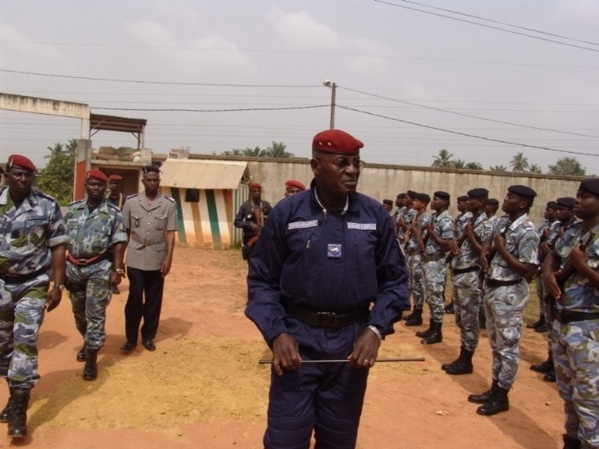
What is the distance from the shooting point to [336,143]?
250 centimetres

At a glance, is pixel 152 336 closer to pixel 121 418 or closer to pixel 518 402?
pixel 121 418

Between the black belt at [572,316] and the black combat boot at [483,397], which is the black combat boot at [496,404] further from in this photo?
the black belt at [572,316]

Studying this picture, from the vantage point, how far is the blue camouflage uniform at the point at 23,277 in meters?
3.84

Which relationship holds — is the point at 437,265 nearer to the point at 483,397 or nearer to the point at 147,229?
the point at 483,397

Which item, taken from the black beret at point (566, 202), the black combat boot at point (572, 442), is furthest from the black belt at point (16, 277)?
the black beret at point (566, 202)

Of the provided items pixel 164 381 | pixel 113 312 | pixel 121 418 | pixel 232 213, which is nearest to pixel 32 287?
pixel 121 418

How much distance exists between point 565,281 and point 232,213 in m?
12.9

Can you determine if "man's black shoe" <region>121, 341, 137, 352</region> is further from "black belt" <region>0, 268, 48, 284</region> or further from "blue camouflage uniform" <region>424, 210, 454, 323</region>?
"blue camouflage uniform" <region>424, 210, 454, 323</region>

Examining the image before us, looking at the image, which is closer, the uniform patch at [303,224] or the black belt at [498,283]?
Result: the uniform patch at [303,224]

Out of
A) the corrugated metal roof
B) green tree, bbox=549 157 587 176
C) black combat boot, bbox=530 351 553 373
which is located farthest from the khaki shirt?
green tree, bbox=549 157 587 176

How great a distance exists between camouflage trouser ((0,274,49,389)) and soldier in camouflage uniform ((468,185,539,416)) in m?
3.67

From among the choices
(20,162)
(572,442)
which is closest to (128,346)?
(20,162)

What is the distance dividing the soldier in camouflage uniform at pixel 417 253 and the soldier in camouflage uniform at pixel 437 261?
41 cm

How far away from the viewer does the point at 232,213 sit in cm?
1586
